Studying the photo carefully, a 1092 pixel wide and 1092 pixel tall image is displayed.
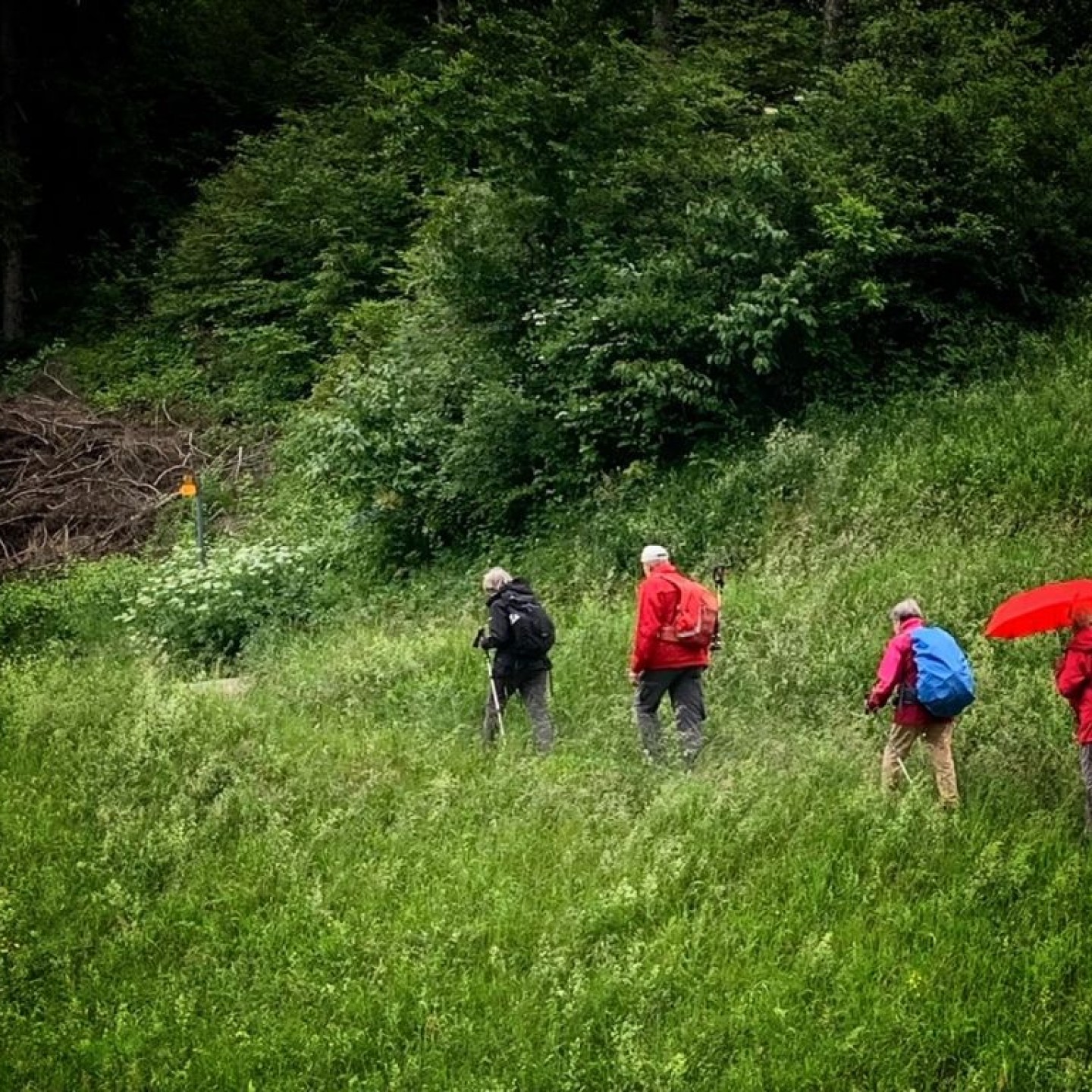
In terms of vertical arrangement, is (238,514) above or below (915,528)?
below

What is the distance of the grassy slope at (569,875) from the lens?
520 centimetres

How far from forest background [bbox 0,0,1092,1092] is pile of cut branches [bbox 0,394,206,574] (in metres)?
0.17

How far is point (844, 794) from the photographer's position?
720 cm

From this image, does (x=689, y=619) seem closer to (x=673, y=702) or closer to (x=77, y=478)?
(x=673, y=702)

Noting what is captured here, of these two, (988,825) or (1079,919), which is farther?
(988,825)

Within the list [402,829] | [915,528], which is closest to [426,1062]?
[402,829]

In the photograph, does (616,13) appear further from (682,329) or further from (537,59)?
(682,329)

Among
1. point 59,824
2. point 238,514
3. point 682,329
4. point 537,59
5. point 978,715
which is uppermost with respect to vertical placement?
point 537,59

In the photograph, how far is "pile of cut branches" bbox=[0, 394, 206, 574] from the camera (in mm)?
19453

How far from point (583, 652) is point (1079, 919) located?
5.42m

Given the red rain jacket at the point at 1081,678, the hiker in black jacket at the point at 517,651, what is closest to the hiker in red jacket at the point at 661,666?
the hiker in black jacket at the point at 517,651

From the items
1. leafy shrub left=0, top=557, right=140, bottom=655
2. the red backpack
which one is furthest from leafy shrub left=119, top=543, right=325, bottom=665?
the red backpack

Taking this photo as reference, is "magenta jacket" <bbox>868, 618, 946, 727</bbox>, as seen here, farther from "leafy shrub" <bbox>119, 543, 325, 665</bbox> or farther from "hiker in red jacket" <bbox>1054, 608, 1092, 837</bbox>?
"leafy shrub" <bbox>119, 543, 325, 665</bbox>

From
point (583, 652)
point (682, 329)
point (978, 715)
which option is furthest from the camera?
point (682, 329)
